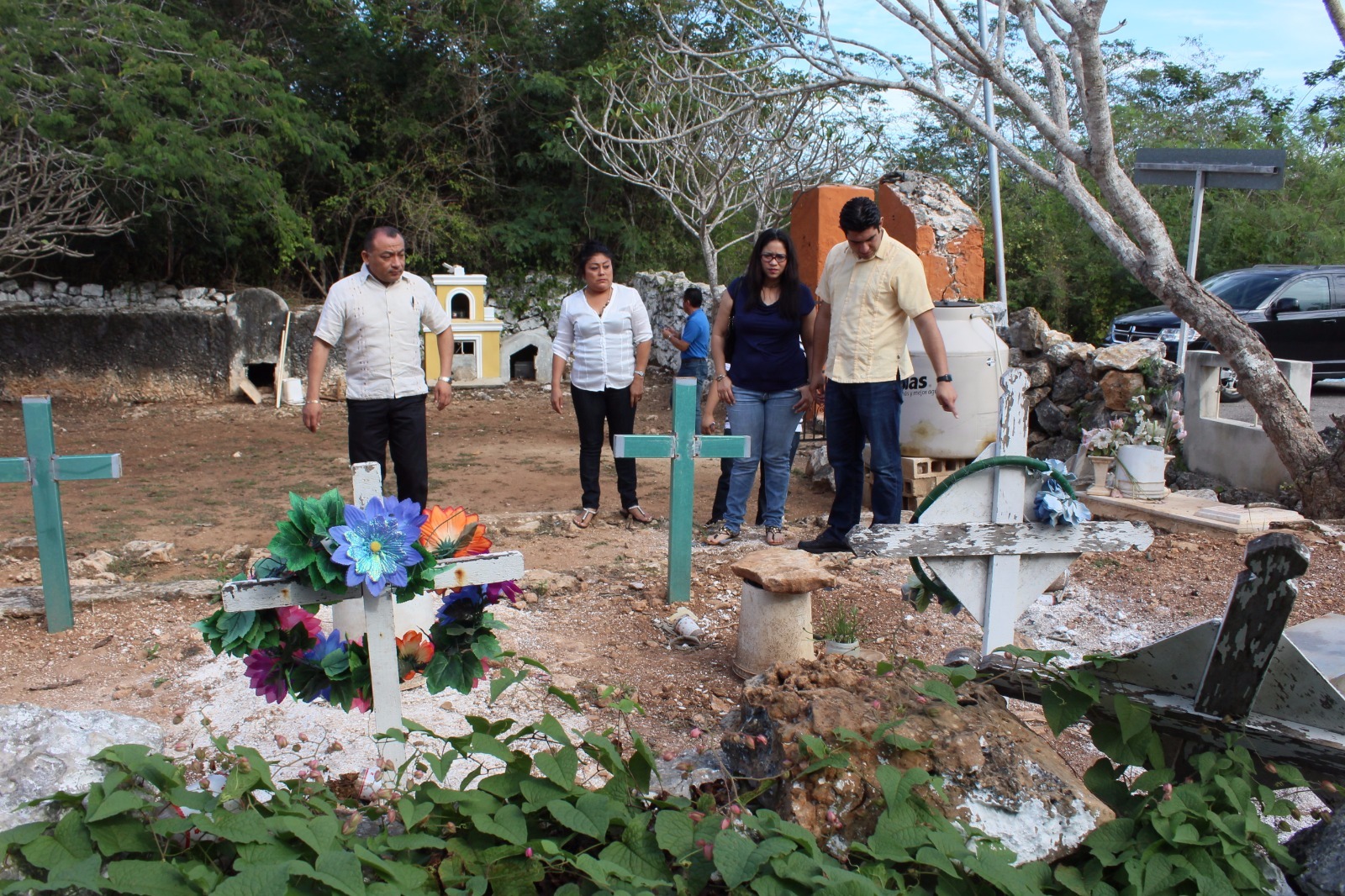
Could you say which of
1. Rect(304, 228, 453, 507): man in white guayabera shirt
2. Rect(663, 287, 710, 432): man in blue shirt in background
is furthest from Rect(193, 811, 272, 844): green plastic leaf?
Rect(663, 287, 710, 432): man in blue shirt in background

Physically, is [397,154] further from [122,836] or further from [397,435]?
[122,836]

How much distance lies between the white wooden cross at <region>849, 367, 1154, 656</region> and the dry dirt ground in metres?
0.54

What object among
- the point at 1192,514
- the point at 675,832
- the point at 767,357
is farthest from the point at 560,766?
the point at 1192,514

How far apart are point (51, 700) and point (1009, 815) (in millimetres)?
2936

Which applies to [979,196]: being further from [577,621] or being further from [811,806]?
[811,806]

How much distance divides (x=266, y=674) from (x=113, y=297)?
1300 centimetres

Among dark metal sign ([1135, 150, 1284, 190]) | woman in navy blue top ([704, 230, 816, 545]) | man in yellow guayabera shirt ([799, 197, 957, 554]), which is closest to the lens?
man in yellow guayabera shirt ([799, 197, 957, 554])

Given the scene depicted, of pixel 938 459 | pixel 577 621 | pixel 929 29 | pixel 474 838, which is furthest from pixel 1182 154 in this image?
pixel 474 838

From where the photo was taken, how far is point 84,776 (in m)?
1.80

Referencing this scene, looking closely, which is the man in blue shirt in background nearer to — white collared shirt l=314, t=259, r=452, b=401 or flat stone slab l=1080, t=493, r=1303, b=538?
flat stone slab l=1080, t=493, r=1303, b=538

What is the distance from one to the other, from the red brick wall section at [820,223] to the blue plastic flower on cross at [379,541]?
6.57 m

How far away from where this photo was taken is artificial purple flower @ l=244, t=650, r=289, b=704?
2398mm

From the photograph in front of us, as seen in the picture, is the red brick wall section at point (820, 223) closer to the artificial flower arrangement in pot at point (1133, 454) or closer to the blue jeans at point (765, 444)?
the artificial flower arrangement in pot at point (1133, 454)

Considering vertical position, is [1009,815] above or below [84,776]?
below
